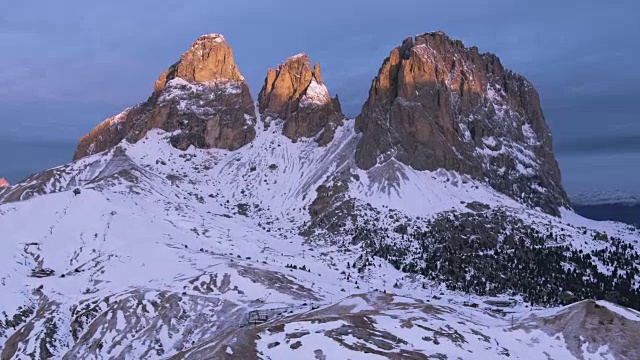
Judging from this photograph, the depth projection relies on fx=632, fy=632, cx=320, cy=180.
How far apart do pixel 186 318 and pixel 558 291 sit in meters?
113

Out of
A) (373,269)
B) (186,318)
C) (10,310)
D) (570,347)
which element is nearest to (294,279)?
(186,318)

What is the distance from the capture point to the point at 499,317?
111m

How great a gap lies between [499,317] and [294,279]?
180 feet

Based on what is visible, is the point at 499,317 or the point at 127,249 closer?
the point at 499,317

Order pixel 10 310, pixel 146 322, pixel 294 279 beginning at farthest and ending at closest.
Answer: pixel 294 279 < pixel 10 310 < pixel 146 322

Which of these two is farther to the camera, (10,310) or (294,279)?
(294,279)

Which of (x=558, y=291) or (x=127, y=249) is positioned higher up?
(x=127, y=249)

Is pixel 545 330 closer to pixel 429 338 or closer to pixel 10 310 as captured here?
pixel 429 338

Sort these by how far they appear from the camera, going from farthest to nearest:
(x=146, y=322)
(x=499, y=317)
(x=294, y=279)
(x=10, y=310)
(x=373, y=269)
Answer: (x=373, y=269), (x=294, y=279), (x=10, y=310), (x=146, y=322), (x=499, y=317)

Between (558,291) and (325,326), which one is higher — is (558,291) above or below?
below

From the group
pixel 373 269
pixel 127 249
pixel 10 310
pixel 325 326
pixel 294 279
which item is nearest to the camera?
pixel 325 326

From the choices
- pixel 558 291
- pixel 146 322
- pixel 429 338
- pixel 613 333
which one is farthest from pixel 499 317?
pixel 558 291

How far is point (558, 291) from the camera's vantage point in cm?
18400

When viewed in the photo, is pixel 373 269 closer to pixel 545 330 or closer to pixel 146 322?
pixel 146 322
